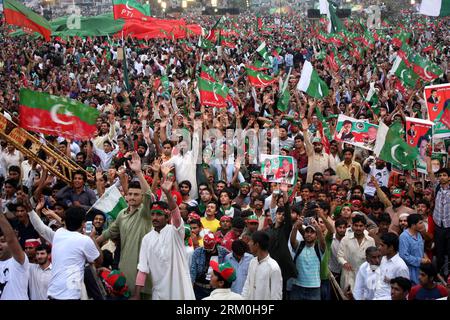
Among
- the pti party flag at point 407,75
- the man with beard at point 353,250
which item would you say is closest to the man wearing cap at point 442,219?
the man with beard at point 353,250

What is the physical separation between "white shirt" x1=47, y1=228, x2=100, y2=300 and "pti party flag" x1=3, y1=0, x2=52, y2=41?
11.1 metres

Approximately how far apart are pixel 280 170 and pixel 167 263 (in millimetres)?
2818

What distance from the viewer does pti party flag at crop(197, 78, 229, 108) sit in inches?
522

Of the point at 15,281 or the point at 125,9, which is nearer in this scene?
the point at 15,281

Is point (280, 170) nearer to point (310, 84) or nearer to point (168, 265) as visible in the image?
point (168, 265)

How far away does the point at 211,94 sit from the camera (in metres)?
13.4

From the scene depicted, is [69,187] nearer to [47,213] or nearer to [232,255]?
[47,213]

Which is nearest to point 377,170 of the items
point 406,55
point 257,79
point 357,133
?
point 357,133

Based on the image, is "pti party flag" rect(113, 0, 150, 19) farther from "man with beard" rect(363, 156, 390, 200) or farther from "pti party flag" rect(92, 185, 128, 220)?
"pti party flag" rect(92, 185, 128, 220)

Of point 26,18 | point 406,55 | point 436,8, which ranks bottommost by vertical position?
point 406,55

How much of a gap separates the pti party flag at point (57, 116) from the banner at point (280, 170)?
1.92 meters

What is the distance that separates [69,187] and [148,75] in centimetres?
1404

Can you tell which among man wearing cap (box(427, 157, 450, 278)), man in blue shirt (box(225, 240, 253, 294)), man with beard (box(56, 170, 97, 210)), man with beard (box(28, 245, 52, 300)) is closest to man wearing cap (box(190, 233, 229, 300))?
man in blue shirt (box(225, 240, 253, 294))
